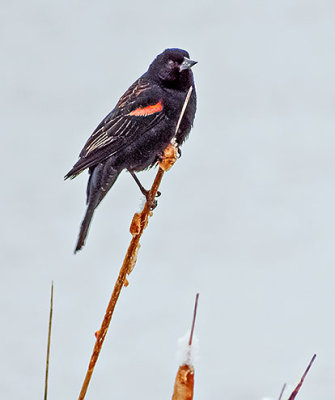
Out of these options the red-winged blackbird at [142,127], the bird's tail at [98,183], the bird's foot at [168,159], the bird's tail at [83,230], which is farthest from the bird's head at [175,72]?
the bird's foot at [168,159]

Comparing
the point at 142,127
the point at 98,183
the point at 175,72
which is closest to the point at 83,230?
the point at 98,183

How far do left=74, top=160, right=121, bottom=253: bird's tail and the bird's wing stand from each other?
0.03 metres

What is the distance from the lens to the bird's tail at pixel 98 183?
4.05 ft

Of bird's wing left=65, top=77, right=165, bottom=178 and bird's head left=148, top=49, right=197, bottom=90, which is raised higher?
bird's head left=148, top=49, right=197, bottom=90

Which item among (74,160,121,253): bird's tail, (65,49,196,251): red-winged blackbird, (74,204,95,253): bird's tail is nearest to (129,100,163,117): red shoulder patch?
(65,49,196,251): red-winged blackbird

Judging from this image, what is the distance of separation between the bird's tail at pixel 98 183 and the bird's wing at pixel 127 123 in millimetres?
25

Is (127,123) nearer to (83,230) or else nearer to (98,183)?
(98,183)

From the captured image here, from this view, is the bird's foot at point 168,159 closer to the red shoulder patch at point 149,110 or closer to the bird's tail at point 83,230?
the bird's tail at point 83,230

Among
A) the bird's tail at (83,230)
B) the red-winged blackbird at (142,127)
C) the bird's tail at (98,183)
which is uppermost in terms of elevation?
the red-winged blackbird at (142,127)

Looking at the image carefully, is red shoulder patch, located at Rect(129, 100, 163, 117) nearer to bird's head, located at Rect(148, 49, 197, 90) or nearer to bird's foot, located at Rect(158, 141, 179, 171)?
bird's head, located at Rect(148, 49, 197, 90)

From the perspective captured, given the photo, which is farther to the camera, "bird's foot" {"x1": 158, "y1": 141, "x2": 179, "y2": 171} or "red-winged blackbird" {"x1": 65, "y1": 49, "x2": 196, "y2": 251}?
"red-winged blackbird" {"x1": 65, "y1": 49, "x2": 196, "y2": 251}

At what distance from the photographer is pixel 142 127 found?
1.39m

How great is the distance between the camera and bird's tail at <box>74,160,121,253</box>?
1.23 metres

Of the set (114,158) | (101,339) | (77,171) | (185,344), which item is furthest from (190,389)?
(114,158)
